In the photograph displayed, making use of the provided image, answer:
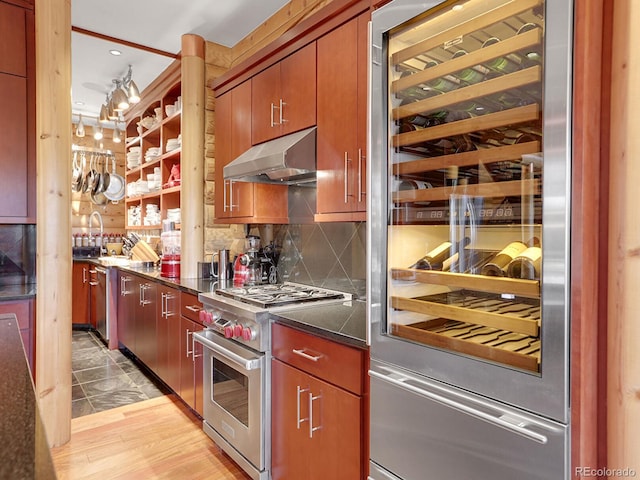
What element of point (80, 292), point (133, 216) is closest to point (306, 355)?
point (133, 216)

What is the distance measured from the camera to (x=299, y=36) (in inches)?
88.8

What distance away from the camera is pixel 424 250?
4.86 feet

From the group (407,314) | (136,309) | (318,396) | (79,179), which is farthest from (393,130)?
(79,179)

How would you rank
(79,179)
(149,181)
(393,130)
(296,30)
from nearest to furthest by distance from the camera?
1. (393,130)
2. (296,30)
3. (149,181)
4. (79,179)

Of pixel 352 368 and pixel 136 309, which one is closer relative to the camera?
pixel 352 368

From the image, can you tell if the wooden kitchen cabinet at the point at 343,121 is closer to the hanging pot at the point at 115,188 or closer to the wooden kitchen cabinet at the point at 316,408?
the wooden kitchen cabinet at the point at 316,408

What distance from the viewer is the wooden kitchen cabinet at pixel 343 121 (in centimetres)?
191

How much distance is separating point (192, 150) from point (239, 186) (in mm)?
671

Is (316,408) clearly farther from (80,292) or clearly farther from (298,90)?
(80,292)

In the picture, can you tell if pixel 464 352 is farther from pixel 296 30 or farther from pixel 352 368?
pixel 296 30

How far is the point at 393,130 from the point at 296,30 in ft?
3.82

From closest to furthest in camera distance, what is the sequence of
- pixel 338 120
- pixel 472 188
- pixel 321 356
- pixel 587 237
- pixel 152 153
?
pixel 587 237 → pixel 472 188 → pixel 321 356 → pixel 338 120 → pixel 152 153

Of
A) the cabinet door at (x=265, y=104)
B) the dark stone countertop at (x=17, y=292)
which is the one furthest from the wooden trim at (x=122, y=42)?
the dark stone countertop at (x=17, y=292)

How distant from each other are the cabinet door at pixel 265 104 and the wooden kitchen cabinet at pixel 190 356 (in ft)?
3.67
